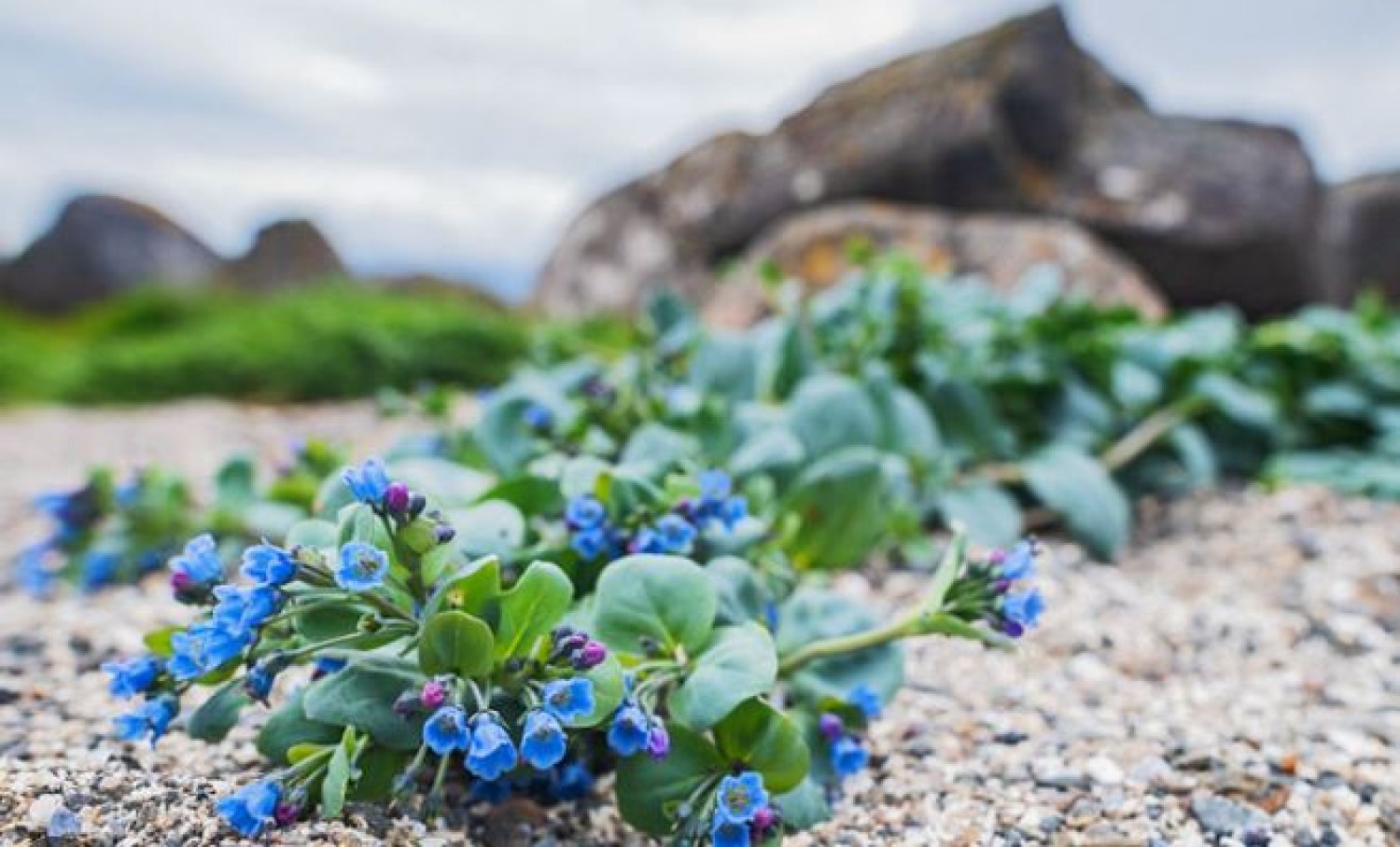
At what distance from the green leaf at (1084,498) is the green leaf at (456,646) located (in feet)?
5.43

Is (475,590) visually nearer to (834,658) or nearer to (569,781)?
(569,781)

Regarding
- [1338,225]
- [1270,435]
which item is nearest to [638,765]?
[1270,435]

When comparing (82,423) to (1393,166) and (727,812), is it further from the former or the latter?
(1393,166)

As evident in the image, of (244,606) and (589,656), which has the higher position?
(244,606)

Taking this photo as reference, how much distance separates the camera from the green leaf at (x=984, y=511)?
2.45 m

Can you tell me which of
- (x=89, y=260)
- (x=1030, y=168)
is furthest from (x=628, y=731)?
(x=89, y=260)

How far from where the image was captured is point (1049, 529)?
2756 millimetres

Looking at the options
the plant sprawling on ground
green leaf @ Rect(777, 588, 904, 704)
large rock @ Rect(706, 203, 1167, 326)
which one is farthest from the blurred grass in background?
green leaf @ Rect(777, 588, 904, 704)

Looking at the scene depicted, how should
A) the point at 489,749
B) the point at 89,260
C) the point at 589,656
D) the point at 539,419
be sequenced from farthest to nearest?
the point at 89,260
the point at 539,419
the point at 589,656
the point at 489,749

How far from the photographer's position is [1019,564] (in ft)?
4.37

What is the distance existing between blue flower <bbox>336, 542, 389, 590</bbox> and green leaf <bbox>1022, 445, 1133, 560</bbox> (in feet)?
5.74

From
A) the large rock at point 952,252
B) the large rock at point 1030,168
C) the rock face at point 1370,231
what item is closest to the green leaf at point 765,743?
the large rock at point 952,252

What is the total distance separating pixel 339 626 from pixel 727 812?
0.42 metres

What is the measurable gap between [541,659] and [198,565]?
1.20 ft
